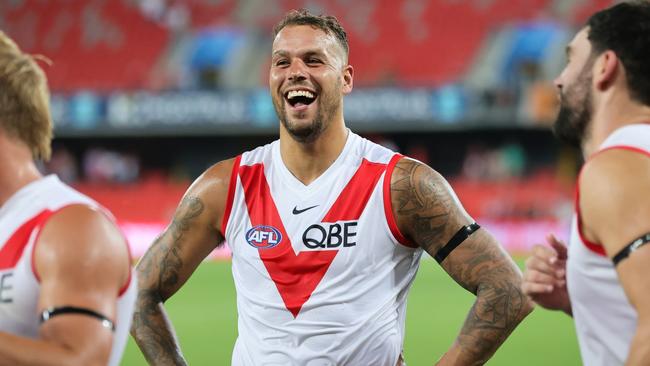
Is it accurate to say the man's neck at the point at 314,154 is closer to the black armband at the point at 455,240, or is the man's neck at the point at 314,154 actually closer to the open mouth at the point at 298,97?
the open mouth at the point at 298,97

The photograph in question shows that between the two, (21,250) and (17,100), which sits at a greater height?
(17,100)

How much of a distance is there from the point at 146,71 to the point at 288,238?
25398 millimetres

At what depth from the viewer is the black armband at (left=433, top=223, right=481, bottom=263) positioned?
13.3 feet

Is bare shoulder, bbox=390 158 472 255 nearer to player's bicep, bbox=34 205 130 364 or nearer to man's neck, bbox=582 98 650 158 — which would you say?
man's neck, bbox=582 98 650 158

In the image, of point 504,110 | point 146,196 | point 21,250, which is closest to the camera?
point 21,250

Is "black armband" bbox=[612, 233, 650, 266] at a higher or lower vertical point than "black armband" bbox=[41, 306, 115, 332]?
higher

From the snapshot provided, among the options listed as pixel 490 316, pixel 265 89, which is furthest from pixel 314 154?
pixel 265 89

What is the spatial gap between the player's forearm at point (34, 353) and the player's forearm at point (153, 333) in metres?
1.90

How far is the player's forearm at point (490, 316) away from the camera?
4047 millimetres

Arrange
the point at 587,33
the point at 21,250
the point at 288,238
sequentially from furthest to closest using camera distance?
the point at 288,238, the point at 587,33, the point at 21,250

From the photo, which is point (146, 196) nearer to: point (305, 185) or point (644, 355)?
point (305, 185)

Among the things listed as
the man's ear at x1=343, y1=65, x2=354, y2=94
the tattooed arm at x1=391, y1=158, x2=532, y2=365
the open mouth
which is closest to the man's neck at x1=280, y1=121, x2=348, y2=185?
the open mouth

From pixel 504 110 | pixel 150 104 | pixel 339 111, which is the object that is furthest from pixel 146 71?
pixel 339 111

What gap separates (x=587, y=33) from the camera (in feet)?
9.25
